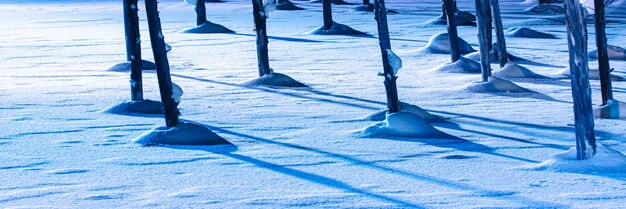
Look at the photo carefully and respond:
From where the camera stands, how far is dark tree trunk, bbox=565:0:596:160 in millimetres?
7129

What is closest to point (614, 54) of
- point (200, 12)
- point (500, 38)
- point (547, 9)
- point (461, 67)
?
point (500, 38)

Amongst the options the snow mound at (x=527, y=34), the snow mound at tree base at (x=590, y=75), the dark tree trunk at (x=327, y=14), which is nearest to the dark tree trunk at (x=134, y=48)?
the snow mound at tree base at (x=590, y=75)

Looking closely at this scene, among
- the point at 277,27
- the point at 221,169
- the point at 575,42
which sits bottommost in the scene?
the point at 277,27

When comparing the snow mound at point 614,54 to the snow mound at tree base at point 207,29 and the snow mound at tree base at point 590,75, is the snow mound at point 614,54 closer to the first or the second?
the snow mound at tree base at point 590,75

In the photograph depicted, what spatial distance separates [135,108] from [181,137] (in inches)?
83.2

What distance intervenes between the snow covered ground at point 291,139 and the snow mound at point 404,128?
0.64 ft

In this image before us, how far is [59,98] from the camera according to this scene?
39.0 ft

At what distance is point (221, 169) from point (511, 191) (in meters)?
2.11

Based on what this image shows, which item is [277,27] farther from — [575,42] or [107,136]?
[575,42]

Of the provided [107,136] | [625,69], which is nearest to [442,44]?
[625,69]

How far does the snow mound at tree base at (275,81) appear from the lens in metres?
13.1

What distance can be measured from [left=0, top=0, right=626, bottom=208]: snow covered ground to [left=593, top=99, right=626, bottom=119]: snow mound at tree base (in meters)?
0.18

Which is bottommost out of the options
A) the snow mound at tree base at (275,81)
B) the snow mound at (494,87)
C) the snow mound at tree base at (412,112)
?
the snow mound at (494,87)

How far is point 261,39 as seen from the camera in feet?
44.5
